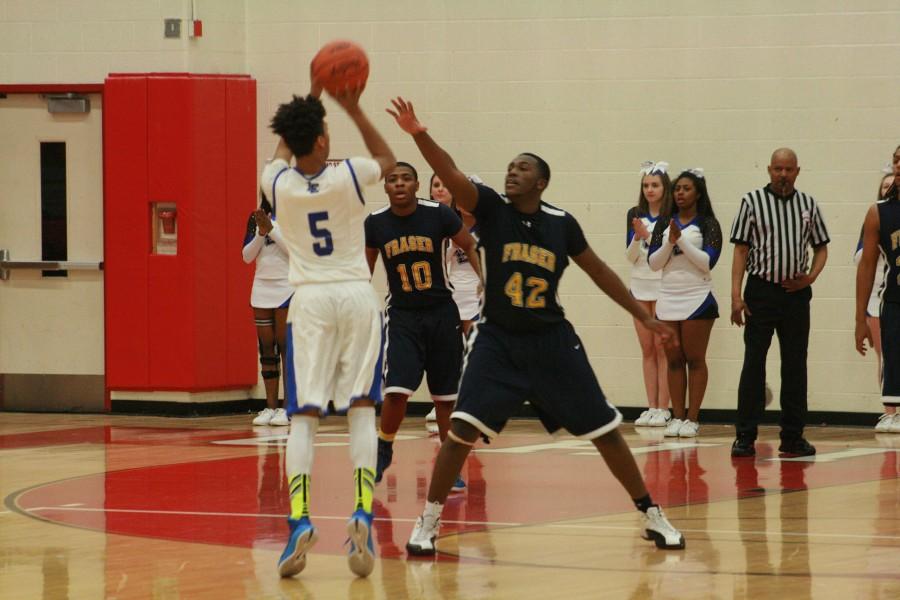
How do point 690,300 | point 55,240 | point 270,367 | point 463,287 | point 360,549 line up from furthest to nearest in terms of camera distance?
1. point 55,240
2. point 270,367
3. point 463,287
4. point 690,300
5. point 360,549

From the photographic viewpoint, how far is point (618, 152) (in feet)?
45.6

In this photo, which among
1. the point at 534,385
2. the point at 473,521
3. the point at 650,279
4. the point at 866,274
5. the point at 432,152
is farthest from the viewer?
the point at 650,279

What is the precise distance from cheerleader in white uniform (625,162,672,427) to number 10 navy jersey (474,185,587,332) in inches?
239

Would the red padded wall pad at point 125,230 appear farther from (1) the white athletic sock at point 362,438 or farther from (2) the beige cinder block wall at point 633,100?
(1) the white athletic sock at point 362,438

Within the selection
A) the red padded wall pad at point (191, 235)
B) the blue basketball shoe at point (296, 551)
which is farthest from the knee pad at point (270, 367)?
the blue basketball shoe at point (296, 551)

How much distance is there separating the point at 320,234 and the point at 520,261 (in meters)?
0.98

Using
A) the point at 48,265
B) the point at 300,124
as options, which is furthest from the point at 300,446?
the point at 48,265

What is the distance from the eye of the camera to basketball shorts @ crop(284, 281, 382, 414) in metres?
6.56

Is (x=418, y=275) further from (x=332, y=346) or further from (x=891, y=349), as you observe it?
(x=891, y=349)

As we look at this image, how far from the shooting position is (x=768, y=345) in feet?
35.2

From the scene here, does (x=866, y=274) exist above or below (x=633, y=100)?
below

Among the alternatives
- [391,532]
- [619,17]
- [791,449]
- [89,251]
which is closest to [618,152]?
[619,17]

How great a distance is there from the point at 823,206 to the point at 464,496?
590 centimetres

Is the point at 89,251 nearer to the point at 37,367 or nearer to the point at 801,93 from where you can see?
the point at 37,367
